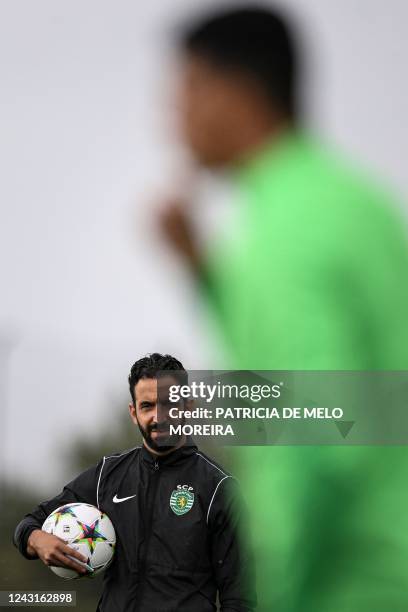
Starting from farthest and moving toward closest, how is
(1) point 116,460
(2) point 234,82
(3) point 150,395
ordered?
(1) point 116,460 < (3) point 150,395 < (2) point 234,82

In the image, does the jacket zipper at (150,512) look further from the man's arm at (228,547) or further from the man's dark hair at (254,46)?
the man's dark hair at (254,46)

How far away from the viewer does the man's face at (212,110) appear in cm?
76

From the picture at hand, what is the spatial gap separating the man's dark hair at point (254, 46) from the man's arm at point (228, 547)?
1.56m

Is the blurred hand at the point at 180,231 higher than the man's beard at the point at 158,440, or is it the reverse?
the man's beard at the point at 158,440

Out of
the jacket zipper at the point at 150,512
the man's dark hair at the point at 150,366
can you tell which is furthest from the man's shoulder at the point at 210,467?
the man's dark hair at the point at 150,366

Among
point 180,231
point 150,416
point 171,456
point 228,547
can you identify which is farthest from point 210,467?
point 180,231

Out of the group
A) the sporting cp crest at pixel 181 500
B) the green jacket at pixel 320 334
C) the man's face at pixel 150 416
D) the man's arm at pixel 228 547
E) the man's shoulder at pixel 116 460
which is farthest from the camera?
the man's shoulder at pixel 116 460

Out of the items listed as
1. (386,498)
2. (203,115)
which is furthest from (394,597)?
(203,115)

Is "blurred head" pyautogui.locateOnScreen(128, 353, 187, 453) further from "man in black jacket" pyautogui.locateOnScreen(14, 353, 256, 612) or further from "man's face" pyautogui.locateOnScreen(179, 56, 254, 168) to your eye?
"man's face" pyautogui.locateOnScreen(179, 56, 254, 168)

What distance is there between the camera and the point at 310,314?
698 millimetres

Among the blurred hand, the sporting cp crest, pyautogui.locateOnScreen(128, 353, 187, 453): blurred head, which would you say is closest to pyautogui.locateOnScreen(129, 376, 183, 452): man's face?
pyautogui.locateOnScreen(128, 353, 187, 453): blurred head

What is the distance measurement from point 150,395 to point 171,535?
1.21ft

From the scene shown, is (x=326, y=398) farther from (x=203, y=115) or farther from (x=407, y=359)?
(x=203, y=115)

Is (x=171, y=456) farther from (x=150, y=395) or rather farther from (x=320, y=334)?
(x=320, y=334)
